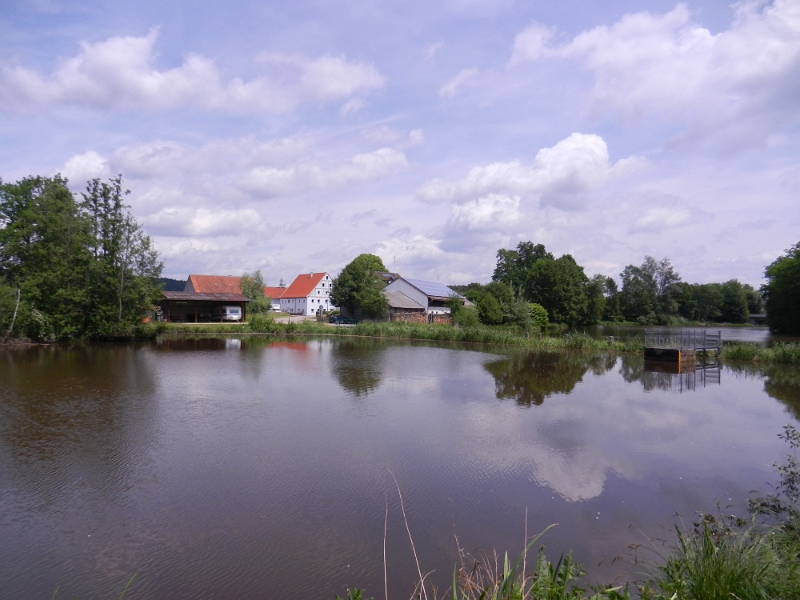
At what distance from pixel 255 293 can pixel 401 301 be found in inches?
654

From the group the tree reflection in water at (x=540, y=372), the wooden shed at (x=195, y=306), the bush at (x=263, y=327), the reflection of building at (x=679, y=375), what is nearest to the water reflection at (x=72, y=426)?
the tree reflection in water at (x=540, y=372)

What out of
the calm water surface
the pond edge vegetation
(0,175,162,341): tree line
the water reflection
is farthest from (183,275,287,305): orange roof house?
the pond edge vegetation

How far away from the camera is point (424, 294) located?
46250 mm

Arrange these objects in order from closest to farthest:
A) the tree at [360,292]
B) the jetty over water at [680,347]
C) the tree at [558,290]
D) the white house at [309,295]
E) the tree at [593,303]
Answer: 1. the jetty over water at [680,347]
2. the tree at [360,292]
3. the tree at [558,290]
4. the tree at [593,303]
5. the white house at [309,295]

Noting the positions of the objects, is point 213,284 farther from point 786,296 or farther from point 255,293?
point 786,296

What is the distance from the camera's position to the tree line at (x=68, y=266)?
26.1m

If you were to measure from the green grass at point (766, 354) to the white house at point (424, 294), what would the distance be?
24.1 meters

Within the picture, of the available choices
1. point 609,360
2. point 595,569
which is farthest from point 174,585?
point 609,360

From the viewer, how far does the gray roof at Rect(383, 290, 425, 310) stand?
4433 centimetres

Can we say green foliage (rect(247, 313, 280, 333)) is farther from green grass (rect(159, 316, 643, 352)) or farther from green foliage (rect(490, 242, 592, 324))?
green foliage (rect(490, 242, 592, 324))

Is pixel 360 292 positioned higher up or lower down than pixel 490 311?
higher up

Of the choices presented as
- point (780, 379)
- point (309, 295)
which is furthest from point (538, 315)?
point (309, 295)

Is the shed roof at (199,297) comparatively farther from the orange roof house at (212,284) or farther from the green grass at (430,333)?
the orange roof house at (212,284)

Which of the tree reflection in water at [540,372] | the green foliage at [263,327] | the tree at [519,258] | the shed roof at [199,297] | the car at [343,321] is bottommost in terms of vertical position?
the tree reflection in water at [540,372]
